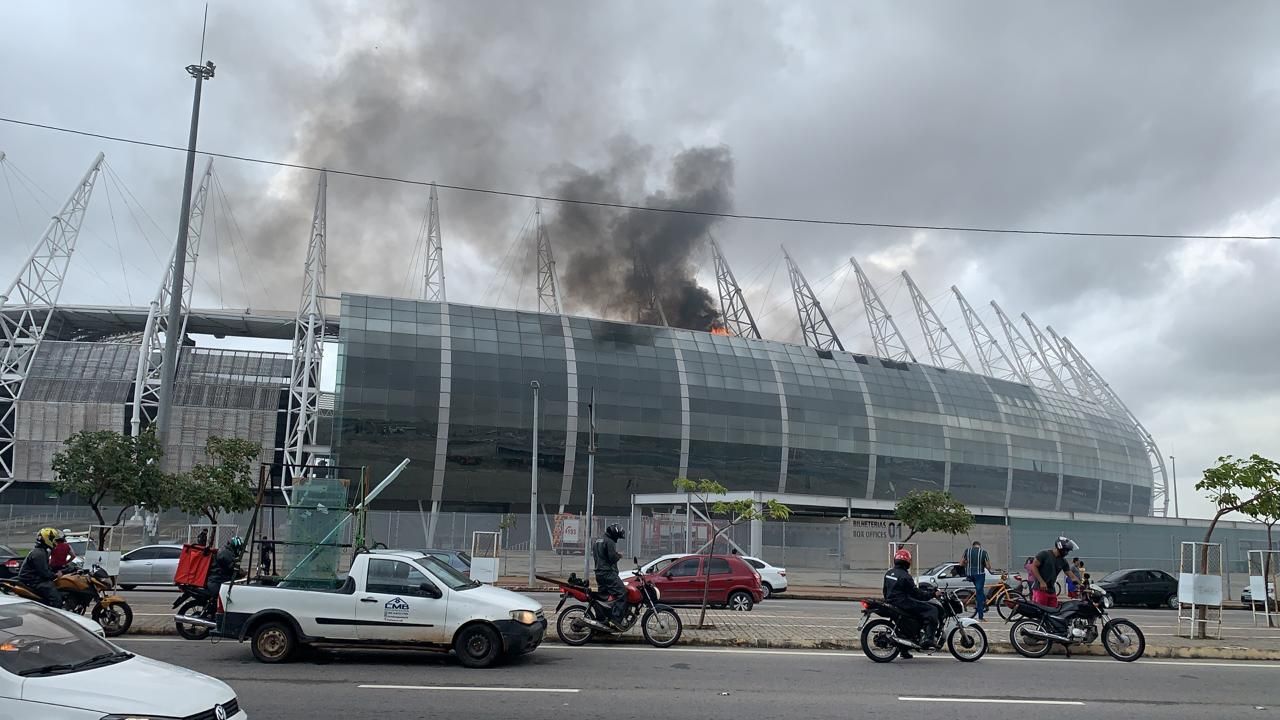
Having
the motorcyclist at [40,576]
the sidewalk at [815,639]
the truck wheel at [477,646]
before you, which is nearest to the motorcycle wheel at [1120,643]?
the sidewalk at [815,639]

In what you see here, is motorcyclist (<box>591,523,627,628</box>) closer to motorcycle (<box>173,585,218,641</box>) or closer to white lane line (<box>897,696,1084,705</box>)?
white lane line (<box>897,696,1084,705</box>)

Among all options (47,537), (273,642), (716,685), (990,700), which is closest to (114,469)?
(47,537)

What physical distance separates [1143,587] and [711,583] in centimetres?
1616

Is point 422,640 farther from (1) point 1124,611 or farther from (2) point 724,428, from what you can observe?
(2) point 724,428

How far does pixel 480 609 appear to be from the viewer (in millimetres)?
12047

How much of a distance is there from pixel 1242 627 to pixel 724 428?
1684 inches

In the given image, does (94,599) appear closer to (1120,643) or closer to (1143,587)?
(1120,643)

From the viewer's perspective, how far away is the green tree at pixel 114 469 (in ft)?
109

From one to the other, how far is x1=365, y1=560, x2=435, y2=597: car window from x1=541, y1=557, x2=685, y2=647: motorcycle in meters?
2.67

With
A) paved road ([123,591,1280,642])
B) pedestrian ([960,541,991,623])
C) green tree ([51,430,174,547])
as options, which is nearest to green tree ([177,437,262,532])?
green tree ([51,430,174,547])

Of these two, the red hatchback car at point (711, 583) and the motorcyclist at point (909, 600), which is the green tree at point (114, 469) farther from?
the motorcyclist at point (909, 600)

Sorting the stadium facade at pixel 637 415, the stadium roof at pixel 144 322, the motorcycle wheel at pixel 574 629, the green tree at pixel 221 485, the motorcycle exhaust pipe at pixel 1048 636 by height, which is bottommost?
the motorcycle wheel at pixel 574 629

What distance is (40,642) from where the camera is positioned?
6.27 m

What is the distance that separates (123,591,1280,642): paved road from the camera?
19031 millimetres
